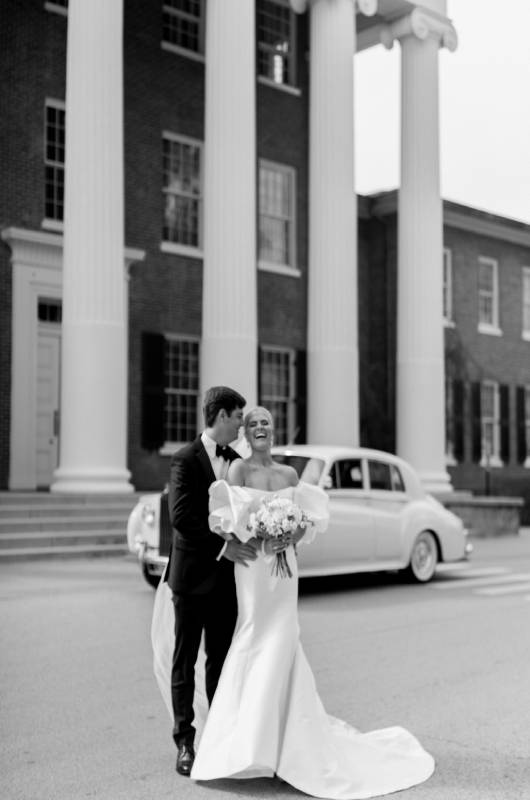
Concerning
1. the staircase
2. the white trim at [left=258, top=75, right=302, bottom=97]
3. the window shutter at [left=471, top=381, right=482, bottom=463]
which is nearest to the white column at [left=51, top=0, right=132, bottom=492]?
the staircase

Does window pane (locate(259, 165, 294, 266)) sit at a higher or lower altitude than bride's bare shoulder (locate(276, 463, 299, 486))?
higher

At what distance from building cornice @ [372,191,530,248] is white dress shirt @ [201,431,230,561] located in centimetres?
2389

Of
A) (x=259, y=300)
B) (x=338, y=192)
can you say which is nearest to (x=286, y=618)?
(x=338, y=192)

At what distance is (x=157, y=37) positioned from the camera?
74.1 ft

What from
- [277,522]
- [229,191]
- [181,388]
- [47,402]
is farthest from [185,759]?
[181,388]

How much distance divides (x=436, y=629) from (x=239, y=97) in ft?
38.7

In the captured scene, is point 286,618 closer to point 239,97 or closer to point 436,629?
point 436,629

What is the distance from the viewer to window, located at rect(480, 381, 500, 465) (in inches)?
1227

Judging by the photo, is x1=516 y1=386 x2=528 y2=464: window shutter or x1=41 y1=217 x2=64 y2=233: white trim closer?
x1=41 y1=217 x2=64 y2=233: white trim

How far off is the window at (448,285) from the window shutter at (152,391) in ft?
36.0

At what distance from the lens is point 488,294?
105ft

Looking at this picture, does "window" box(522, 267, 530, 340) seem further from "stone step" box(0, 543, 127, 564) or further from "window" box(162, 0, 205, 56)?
"stone step" box(0, 543, 127, 564)

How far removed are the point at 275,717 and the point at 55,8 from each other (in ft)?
60.5

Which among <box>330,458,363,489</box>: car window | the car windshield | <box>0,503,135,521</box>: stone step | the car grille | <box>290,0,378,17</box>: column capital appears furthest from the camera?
<box>290,0,378,17</box>: column capital
